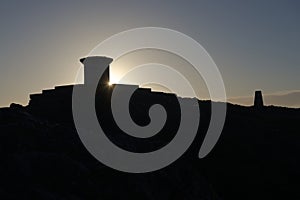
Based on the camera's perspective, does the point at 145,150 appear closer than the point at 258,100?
Yes

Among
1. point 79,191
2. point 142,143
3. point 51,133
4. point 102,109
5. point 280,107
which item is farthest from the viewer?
point 280,107

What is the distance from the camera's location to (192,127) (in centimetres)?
3231

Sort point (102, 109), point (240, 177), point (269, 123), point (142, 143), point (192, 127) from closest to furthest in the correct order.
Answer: point (142, 143) → point (240, 177) → point (102, 109) → point (192, 127) → point (269, 123)

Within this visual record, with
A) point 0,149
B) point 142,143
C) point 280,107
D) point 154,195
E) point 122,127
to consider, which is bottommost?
point 154,195

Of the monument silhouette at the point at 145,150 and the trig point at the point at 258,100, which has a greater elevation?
the trig point at the point at 258,100

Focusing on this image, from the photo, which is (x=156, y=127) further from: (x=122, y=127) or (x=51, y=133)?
(x=51, y=133)

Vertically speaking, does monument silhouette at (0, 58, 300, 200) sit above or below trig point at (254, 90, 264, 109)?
below

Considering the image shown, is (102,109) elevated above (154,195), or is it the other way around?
(102,109)

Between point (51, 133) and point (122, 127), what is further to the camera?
point (122, 127)

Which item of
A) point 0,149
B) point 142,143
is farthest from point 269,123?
point 0,149

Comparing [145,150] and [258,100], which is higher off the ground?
[258,100]

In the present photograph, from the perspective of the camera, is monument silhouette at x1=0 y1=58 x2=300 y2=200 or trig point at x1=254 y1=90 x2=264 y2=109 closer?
monument silhouette at x1=0 y1=58 x2=300 y2=200

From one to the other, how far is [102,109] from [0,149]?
17165 millimetres

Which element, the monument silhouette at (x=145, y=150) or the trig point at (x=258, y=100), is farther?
the trig point at (x=258, y=100)
